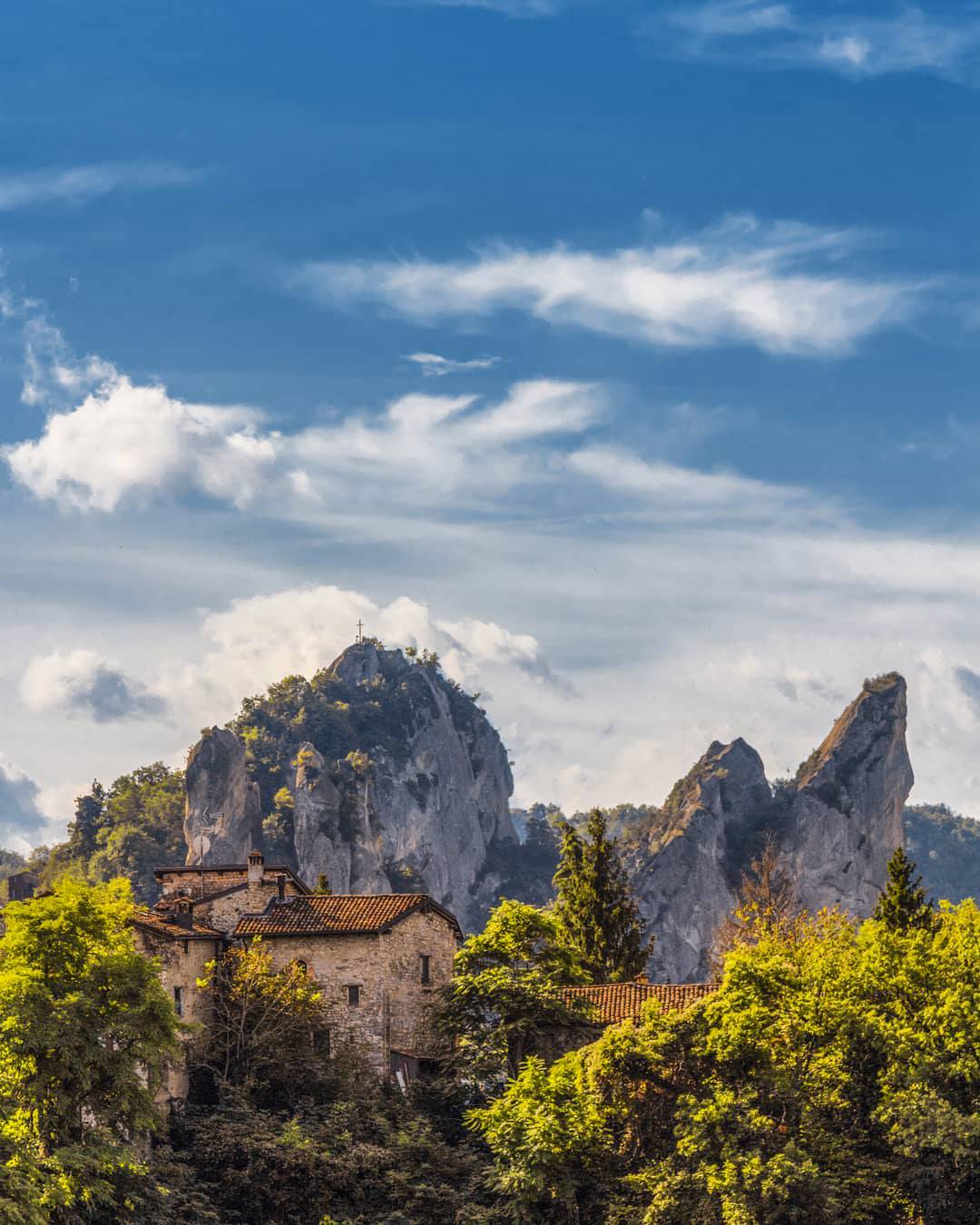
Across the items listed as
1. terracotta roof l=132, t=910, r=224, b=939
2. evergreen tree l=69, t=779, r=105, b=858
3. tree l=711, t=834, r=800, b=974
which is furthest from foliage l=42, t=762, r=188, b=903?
terracotta roof l=132, t=910, r=224, b=939

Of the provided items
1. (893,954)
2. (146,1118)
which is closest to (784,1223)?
(893,954)

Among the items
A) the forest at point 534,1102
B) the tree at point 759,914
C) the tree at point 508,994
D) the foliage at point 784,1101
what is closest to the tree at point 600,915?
the tree at point 759,914

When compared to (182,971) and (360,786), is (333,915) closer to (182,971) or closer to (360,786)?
(182,971)

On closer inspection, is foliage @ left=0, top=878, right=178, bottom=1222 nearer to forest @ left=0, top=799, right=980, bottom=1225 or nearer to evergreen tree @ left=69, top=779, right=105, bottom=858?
forest @ left=0, top=799, right=980, bottom=1225

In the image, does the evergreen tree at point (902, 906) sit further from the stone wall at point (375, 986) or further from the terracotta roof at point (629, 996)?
the stone wall at point (375, 986)

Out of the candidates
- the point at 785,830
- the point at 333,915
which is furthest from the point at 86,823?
the point at 333,915

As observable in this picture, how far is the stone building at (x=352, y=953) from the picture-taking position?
55.6 meters

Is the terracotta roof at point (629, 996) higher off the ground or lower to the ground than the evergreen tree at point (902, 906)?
lower

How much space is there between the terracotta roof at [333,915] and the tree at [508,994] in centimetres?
270

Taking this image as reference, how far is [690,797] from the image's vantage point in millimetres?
187375

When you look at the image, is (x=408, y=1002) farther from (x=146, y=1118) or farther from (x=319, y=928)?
(x=146, y=1118)

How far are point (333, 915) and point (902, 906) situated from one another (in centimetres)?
2066

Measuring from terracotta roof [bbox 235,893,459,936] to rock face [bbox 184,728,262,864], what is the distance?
271ft

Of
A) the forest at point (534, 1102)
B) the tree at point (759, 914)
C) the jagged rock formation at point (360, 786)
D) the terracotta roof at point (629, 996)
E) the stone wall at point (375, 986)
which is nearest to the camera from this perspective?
the forest at point (534, 1102)
